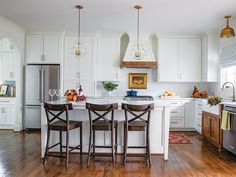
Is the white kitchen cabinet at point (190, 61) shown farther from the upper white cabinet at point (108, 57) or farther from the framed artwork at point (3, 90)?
the framed artwork at point (3, 90)

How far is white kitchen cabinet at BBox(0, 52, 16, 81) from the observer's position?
6.57 m

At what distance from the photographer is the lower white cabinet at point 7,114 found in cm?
645

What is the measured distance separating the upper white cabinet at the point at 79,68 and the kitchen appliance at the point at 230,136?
3.58 m

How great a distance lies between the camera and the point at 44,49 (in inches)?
257

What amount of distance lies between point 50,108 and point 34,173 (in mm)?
977

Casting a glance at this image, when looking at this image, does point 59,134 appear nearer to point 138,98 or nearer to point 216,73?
point 138,98

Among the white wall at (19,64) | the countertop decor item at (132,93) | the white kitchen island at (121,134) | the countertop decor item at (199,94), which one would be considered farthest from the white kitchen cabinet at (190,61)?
the white wall at (19,64)

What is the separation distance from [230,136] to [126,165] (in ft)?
6.30

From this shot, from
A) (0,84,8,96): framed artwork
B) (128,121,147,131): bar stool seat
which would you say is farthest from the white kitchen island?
(0,84,8,96): framed artwork

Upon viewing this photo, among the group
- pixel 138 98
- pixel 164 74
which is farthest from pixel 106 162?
pixel 164 74

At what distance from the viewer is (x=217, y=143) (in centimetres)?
461

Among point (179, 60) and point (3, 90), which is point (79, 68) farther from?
point (179, 60)

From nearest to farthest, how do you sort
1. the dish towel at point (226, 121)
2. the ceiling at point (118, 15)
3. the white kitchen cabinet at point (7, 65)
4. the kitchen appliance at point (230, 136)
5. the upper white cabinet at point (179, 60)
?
the kitchen appliance at point (230, 136) → the dish towel at point (226, 121) → the ceiling at point (118, 15) → the white kitchen cabinet at point (7, 65) → the upper white cabinet at point (179, 60)

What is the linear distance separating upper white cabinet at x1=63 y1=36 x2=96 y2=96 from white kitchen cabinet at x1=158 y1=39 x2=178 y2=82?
1.89 metres
